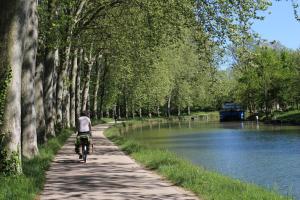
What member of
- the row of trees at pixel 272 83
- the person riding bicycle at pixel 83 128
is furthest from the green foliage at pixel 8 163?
the row of trees at pixel 272 83

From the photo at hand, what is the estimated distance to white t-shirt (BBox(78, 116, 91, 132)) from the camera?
19.0 metres

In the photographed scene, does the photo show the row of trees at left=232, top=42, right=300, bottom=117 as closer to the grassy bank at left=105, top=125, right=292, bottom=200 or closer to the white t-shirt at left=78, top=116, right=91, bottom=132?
the white t-shirt at left=78, top=116, right=91, bottom=132

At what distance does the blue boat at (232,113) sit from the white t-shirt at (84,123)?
77.6 metres

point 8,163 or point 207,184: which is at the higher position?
point 8,163

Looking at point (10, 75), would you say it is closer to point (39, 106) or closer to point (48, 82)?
point (39, 106)

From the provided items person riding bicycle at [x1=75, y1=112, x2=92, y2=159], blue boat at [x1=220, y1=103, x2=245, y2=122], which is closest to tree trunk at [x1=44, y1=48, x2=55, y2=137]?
person riding bicycle at [x1=75, y1=112, x2=92, y2=159]

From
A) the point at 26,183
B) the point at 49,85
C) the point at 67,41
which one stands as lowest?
the point at 26,183

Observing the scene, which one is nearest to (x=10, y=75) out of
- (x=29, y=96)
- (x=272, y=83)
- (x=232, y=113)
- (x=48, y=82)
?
(x=29, y=96)

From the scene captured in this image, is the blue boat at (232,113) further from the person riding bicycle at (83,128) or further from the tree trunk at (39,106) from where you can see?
the person riding bicycle at (83,128)

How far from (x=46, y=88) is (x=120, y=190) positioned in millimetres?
17390

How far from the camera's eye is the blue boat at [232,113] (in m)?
95.6

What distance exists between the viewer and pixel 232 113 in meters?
95.8

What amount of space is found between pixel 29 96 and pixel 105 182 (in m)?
5.71

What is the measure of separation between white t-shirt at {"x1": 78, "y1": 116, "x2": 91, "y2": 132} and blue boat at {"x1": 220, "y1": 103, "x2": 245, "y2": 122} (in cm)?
7763
